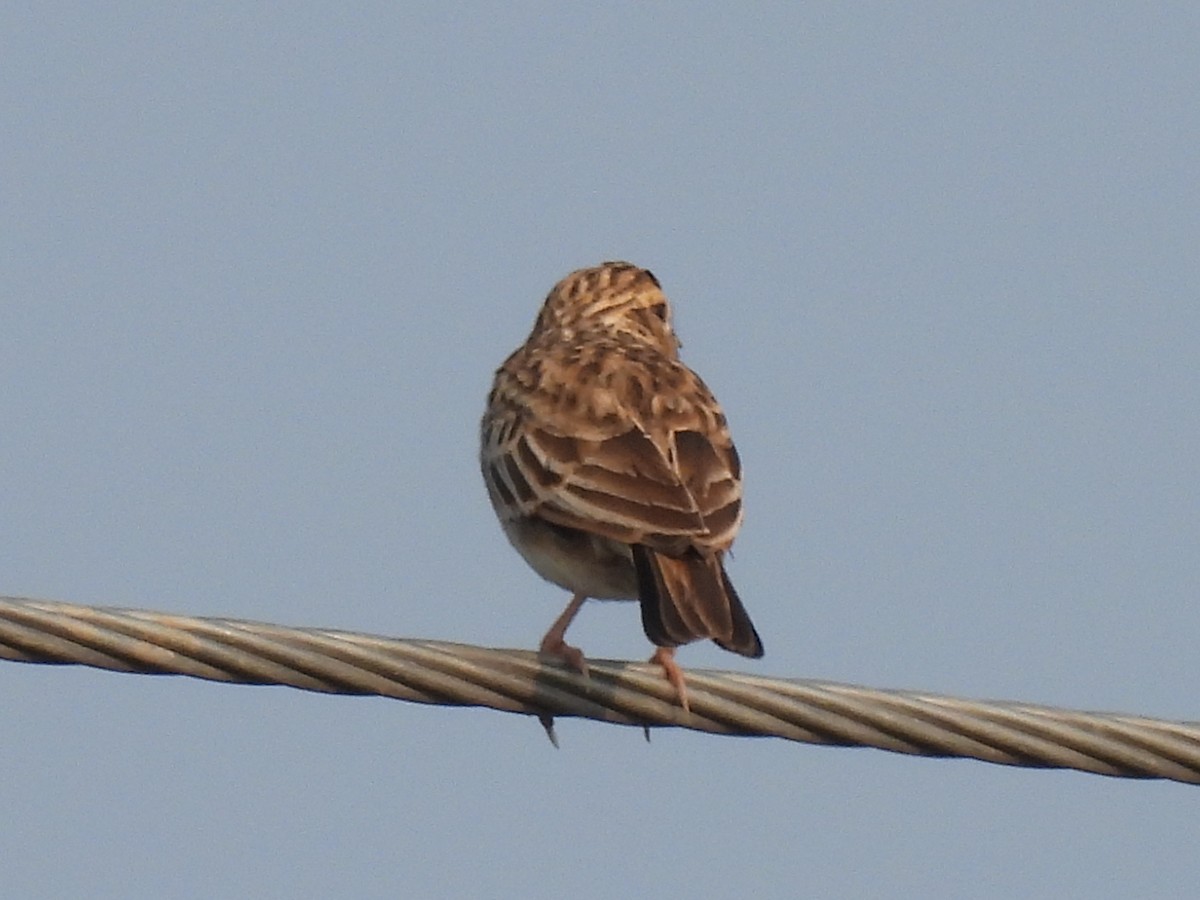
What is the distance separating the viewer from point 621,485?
9516mm

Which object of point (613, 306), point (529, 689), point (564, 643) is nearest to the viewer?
point (529, 689)

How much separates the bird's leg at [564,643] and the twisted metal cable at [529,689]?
0.22 meters

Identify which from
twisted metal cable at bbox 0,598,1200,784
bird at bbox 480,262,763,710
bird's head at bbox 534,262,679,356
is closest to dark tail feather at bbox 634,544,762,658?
bird at bbox 480,262,763,710

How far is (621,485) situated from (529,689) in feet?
5.83

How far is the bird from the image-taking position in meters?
9.13

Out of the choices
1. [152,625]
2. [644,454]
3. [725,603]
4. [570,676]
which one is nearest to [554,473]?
[644,454]

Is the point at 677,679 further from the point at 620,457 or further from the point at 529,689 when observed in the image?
the point at 620,457

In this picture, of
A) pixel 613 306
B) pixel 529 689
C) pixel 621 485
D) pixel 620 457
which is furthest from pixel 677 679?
pixel 613 306

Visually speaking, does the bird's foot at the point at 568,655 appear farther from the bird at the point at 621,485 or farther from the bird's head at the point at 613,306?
the bird's head at the point at 613,306

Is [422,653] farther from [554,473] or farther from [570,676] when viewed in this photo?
[554,473]

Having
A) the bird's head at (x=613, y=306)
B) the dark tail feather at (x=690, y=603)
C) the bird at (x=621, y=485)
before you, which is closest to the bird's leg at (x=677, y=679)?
the bird at (x=621, y=485)

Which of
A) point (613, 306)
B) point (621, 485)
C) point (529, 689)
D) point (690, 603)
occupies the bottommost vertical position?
point (529, 689)

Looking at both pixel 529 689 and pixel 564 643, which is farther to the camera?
pixel 564 643

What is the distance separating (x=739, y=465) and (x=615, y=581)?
0.69 metres
